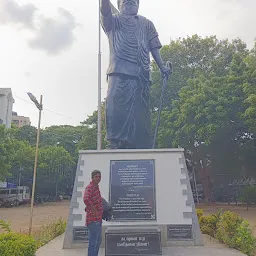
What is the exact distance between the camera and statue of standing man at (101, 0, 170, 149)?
29.1 ft

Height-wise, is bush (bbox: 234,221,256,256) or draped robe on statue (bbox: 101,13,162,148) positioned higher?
draped robe on statue (bbox: 101,13,162,148)

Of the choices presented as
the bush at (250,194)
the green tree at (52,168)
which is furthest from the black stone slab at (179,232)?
the green tree at (52,168)

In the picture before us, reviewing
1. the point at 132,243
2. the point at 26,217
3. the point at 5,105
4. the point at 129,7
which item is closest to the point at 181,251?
the point at 132,243

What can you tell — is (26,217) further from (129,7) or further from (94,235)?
(94,235)

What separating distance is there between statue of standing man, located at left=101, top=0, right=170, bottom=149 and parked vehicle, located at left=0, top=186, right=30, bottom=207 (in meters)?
21.9

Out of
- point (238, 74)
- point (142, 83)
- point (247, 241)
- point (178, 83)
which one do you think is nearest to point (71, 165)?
point (178, 83)

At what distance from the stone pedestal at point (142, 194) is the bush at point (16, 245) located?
5.99 feet

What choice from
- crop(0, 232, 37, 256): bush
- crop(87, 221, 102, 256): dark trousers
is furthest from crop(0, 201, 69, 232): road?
crop(87, 221, 102, 256): dark trousers

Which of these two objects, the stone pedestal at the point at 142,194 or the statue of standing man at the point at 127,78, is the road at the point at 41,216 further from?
the statue of standing man at the point at 127,78

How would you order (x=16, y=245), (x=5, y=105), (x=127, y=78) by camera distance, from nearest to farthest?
(x=16, y=245) < (x=127, y=78) < (x=5, y=105)

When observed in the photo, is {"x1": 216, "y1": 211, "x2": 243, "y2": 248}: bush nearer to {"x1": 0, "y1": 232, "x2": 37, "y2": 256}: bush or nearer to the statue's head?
{"x1": 0, "y1": 232, "x2": 37, "y2": 256}: bush

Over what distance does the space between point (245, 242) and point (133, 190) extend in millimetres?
2353

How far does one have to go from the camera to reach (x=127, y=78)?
907cm

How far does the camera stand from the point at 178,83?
76.1 ft
